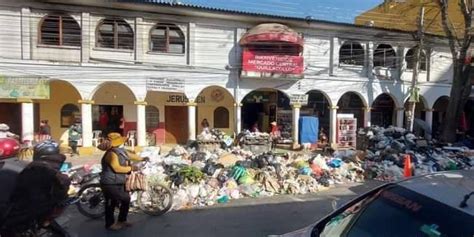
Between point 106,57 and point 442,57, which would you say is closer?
point 106,57

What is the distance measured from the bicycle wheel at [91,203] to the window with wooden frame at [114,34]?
12.2 m

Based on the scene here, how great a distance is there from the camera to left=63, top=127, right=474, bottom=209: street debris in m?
9.78

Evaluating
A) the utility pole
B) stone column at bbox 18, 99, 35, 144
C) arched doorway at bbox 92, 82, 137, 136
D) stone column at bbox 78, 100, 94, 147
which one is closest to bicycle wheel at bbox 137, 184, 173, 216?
stone column at bbox 78, 100, 94, 147

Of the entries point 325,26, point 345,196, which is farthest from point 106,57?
point 345,196

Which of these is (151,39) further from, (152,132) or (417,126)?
(417,126)

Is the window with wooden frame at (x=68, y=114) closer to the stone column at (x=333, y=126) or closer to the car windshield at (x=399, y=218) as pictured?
the stone column at (x=333, y=126)

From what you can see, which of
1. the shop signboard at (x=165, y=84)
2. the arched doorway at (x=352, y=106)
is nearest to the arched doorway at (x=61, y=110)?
the shop signboard at (x=165, y=84)

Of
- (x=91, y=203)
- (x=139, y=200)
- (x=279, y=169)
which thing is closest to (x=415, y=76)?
(x=279, y=169)

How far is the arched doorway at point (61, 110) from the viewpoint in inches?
801

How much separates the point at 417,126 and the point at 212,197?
62.6 ft

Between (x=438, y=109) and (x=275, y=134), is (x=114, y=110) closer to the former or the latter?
(x=275, y=134)

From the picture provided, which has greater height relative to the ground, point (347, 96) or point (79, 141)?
point (347, 96)

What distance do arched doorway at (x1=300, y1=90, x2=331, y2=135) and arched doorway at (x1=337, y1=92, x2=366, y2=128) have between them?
0.88 meters

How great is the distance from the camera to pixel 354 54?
77.5 feet
